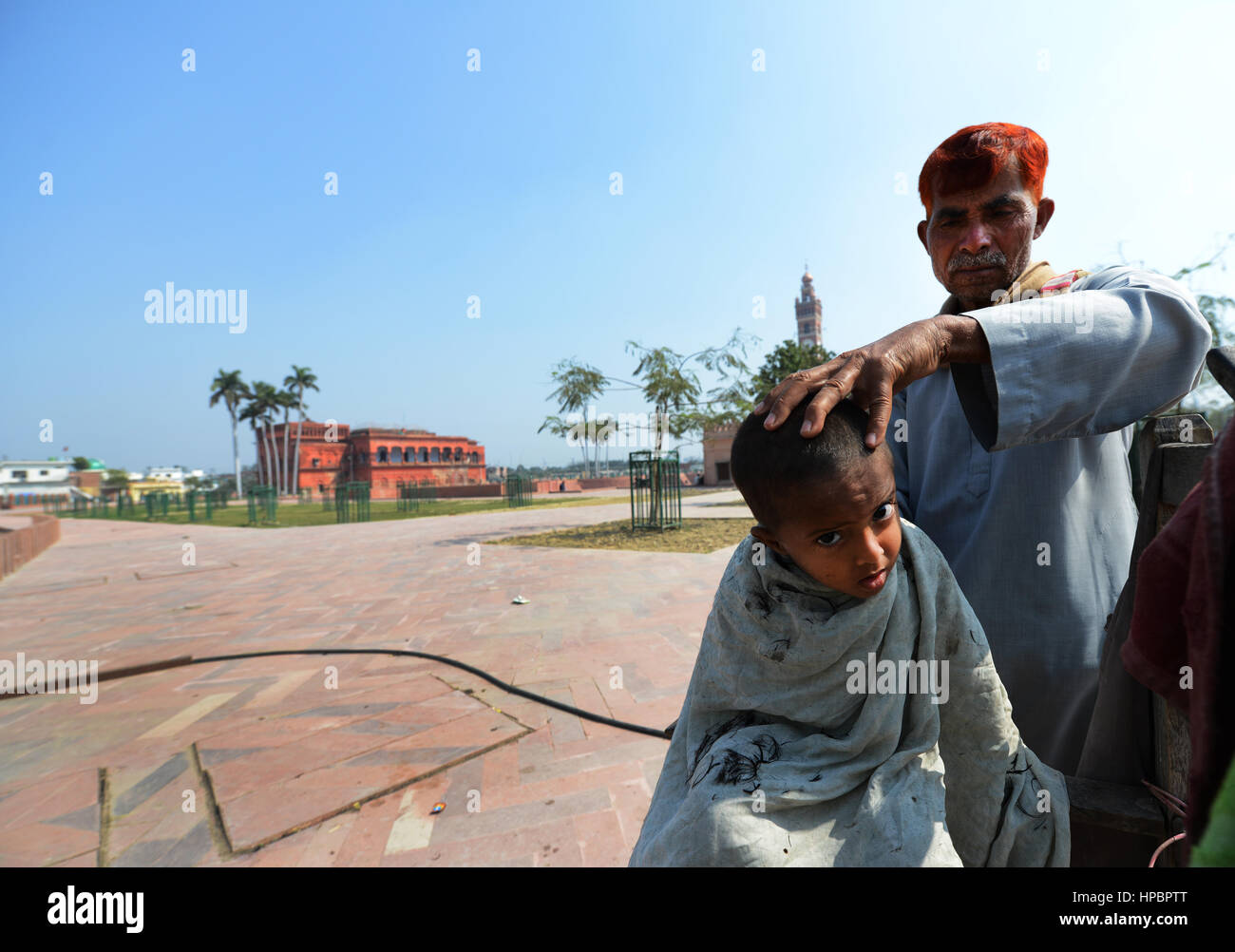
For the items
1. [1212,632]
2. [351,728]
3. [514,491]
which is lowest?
[351,728]

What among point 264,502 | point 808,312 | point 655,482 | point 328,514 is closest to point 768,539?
point 655,482

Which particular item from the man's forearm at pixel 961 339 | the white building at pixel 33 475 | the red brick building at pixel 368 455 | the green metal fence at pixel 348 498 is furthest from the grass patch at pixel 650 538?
the white building at pixel 33 475

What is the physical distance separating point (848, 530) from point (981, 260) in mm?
765

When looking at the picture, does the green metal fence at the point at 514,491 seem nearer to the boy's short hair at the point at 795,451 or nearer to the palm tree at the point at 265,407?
the boy's short hair at the point at 795,451

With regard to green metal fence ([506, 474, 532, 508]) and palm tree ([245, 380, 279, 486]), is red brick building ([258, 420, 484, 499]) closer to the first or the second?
palm tree ([245, 380, 279, 486])

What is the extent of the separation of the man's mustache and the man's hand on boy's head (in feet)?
1.35

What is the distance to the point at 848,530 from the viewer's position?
0.95 m

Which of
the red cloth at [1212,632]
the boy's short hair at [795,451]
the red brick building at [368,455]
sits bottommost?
the red cloth at [1212,632]

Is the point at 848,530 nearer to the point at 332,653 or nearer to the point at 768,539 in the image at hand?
the point at 768,539

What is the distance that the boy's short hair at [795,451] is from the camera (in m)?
0.88

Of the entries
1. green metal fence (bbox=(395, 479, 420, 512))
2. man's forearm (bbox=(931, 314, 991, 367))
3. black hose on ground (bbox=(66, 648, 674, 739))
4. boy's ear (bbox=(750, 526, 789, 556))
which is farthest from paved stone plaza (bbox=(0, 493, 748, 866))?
green metal fence (bbox=(395, 479, 420, 512))

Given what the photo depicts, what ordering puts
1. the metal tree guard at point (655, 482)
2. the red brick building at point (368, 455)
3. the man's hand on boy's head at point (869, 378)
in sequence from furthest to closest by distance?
the red brick building at point (368, 455) → the metal tree guard at point (655, 482) → the man's hand on boy's head at point (869, 378)

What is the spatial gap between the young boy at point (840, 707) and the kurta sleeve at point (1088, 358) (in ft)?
0.95

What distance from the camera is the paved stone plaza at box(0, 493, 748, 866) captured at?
83.6 inches
